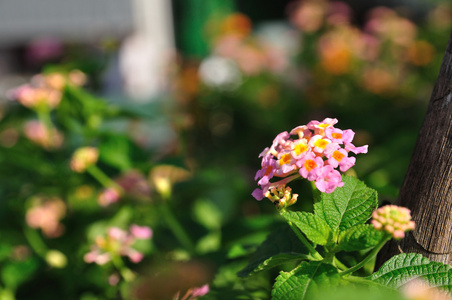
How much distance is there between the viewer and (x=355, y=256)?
67 cm

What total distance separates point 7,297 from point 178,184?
0.44m

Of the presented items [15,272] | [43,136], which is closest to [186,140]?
[43,136]

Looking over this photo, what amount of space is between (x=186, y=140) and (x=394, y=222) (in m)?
1.40

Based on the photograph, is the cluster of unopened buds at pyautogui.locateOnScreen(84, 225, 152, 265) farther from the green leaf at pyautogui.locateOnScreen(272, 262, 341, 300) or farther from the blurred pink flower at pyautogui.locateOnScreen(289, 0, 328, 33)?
the blurred pink flower at pyautogui.locateOnScreen(289, 0, 328, 33)

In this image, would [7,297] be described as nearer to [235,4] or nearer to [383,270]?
[383,270]

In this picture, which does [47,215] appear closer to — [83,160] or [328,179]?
[83,160]

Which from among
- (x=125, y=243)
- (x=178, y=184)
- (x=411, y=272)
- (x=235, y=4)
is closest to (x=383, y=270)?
(x=411, y=272)

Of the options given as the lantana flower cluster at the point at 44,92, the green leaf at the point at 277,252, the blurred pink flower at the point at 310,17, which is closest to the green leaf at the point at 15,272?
the lantana flower cluster at the point at 44,92

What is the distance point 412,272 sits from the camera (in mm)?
525

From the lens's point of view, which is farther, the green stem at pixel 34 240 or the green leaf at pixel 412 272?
the green stem at pixel 34 240

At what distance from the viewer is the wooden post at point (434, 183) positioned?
55 cm

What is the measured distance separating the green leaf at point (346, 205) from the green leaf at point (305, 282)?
50 millimetres

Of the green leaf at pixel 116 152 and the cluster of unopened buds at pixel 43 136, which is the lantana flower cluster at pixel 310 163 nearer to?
the green leaf at pixel 116 152

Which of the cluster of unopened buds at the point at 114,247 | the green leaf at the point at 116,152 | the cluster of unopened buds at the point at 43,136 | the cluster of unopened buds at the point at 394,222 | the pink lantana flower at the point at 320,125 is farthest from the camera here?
the cluster of unopened buds at the point at 43,136
